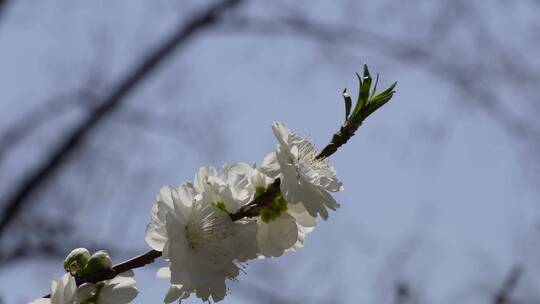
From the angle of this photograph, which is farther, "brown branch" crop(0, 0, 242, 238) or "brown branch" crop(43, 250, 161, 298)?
"brown branch" crop(0, 0, 242, 238)

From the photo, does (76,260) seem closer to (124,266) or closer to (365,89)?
(124,266)

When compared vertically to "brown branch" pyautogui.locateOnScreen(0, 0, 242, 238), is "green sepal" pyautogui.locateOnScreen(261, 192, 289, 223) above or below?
below

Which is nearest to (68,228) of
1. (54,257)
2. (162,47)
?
(54,257)

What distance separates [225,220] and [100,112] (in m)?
5.12

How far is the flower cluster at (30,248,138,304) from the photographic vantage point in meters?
1.01

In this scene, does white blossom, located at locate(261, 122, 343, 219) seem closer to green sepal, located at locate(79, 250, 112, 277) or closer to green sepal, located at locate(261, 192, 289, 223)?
green sepal, located at locate(261, 192, 289, 223)

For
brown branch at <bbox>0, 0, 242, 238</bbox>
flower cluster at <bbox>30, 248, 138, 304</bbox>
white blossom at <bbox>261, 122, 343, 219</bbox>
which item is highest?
brown branch at <bbox>0, 0, 242, 238</bbox>

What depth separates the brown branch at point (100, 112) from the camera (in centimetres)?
528

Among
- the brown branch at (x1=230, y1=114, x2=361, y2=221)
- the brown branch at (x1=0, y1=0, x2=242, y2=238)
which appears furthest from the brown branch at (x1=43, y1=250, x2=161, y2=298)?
the brown branch at (x1=0, y1=0, x2=242, y2=238)

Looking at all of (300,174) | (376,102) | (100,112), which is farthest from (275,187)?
(100,112)

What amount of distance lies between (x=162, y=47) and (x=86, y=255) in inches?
215

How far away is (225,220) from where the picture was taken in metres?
1.06

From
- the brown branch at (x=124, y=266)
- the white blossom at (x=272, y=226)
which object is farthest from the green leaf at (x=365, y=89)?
the brown branch at (x=124, y=266)

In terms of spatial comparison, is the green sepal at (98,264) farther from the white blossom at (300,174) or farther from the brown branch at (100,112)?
the brown branch at (100,112)
